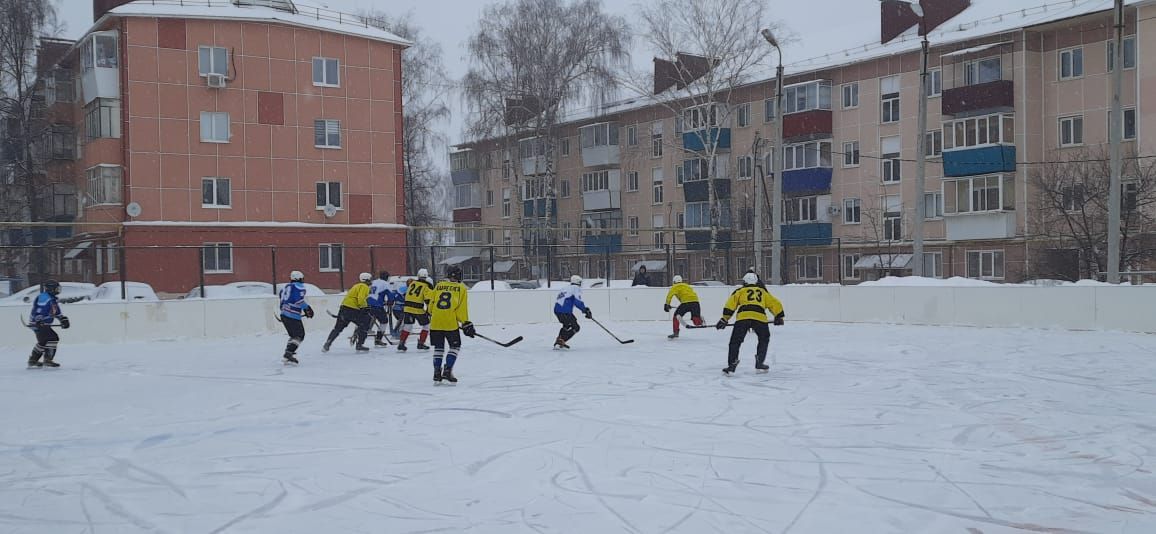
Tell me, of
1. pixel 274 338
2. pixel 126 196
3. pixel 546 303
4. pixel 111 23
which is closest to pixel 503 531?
pixel 274 338

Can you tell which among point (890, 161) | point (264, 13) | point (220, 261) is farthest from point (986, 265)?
point (264, 13)

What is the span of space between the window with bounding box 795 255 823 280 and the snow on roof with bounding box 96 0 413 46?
53.3 feet

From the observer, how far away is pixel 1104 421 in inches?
331

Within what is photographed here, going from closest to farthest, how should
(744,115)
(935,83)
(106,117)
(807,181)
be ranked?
(106,117) → (935,83) → (807,181) → (744,115)

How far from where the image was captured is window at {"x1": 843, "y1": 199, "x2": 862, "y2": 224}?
37219 mm

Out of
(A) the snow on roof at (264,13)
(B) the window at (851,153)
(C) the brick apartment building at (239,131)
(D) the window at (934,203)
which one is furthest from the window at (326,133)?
(D) the window at (934,203)

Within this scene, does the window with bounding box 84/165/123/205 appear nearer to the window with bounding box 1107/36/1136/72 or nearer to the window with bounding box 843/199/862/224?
the window with bounding box 843/199/862/224

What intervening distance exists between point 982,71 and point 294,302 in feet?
87.4

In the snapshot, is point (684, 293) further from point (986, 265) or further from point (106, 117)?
point (106, 117)

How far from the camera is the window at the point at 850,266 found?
35969 mm

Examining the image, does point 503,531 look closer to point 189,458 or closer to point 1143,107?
point 189,458

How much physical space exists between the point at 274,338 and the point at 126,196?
535 inches

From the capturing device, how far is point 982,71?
33.0m

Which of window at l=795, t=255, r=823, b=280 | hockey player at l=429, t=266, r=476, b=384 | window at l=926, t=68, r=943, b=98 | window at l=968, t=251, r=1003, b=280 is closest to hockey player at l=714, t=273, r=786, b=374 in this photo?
hockey player at l=429, t=266, r=476, b=384
